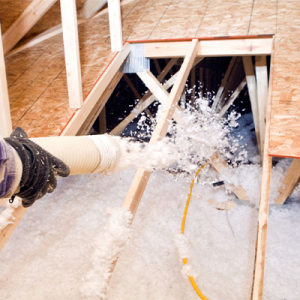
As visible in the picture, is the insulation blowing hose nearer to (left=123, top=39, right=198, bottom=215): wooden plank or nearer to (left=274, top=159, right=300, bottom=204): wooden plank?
(left=123, top=39, right=198, bottom=215): wooden plank

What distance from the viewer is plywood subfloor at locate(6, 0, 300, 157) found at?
5.97 ft

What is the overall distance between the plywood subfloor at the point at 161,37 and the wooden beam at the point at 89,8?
0.16 meters

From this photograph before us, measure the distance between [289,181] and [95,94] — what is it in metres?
1.97

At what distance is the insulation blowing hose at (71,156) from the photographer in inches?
26.9

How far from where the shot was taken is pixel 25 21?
2678mm

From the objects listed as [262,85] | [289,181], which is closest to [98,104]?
[262,85]

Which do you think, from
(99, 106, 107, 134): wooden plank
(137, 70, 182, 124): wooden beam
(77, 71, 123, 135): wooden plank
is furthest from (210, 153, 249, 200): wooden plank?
(99, 106, 107, 134): wooden plank

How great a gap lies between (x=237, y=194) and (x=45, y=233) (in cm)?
194

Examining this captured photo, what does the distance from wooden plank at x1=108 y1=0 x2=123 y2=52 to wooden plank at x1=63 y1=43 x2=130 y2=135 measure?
0.26ft

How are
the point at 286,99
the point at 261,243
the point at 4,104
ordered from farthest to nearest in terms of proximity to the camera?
the point at 286,99 → the point at 4,104 → the point at 261,243

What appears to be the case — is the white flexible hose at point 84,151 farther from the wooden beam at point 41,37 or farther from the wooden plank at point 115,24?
the wooden beam at point 41,37

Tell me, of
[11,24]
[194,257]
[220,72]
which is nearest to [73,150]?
[194,257]

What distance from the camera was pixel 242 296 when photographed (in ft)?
6.57

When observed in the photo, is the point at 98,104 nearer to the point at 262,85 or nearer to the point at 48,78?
the point at 48,78
